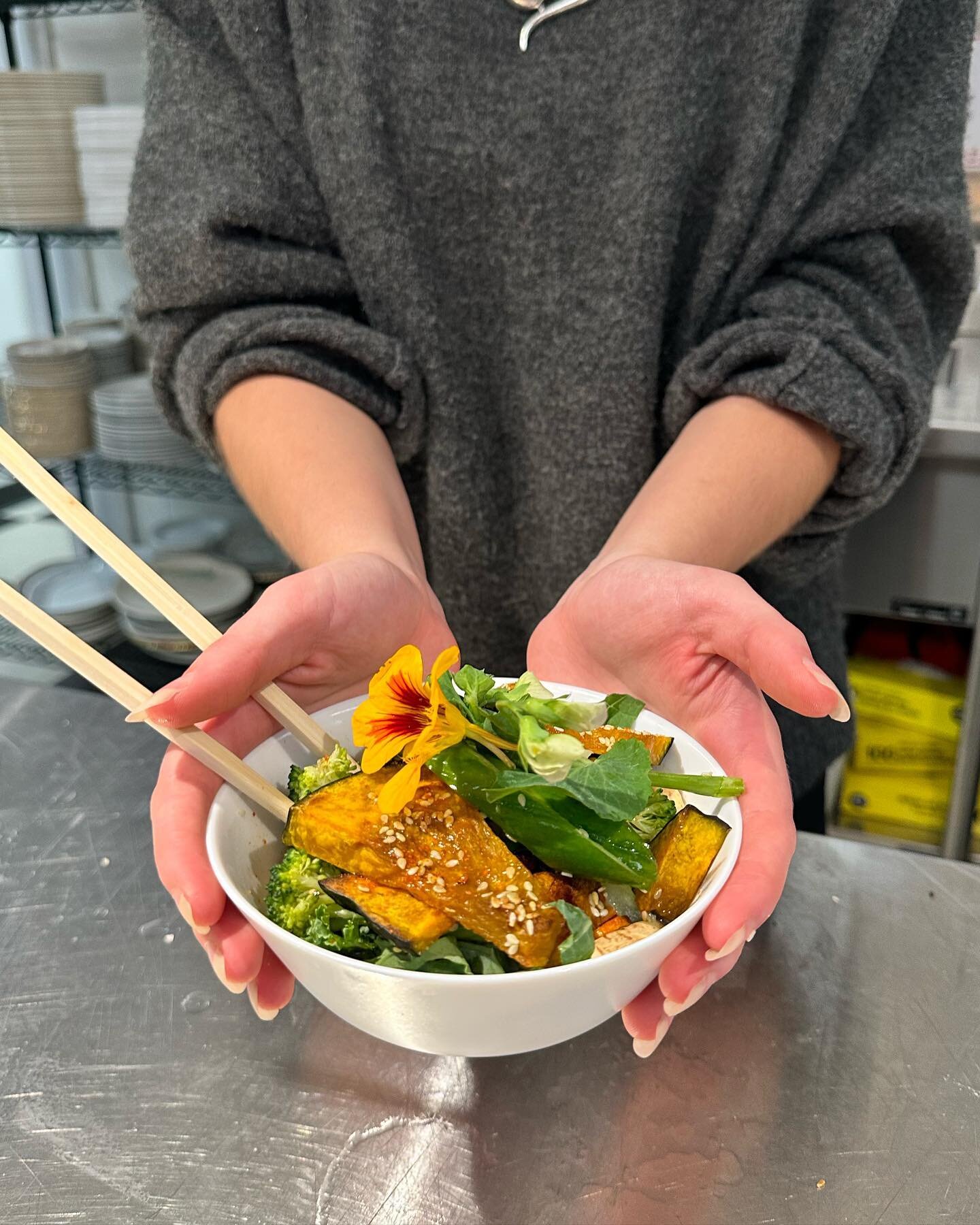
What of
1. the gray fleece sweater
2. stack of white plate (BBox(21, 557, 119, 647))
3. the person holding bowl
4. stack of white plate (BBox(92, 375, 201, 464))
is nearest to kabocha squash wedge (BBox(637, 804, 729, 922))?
the person holding bowl

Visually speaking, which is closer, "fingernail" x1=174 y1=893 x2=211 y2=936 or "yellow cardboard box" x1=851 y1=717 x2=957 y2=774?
"fingernail" x1=174 y1=893 x2=211 y2=936

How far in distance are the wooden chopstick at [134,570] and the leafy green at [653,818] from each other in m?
0.24

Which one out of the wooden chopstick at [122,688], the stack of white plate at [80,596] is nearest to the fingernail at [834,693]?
the wooden chopstick at [122,688]

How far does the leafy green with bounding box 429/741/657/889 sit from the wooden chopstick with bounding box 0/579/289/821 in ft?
0.41

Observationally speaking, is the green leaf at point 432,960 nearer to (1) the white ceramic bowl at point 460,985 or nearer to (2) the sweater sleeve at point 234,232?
(1) the white ceramic bowl at point 460,985

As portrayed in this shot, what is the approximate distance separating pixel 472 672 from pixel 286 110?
2.47 feet

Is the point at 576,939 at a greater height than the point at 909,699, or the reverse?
the point at 576,939

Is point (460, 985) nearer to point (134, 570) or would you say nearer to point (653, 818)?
point (653, 818)

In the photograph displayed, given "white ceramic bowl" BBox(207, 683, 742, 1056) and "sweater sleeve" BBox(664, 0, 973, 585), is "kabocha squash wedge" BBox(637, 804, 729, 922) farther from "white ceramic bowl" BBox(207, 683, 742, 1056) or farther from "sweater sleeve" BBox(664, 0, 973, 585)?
"sweater sleeve" BBox(664, 0, 973, 585)

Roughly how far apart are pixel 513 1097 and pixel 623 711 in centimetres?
28

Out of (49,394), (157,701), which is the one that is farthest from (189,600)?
(157,701)

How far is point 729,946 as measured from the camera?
55cm

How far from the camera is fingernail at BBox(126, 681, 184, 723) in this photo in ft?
1.97

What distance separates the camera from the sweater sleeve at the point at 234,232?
1.03m
